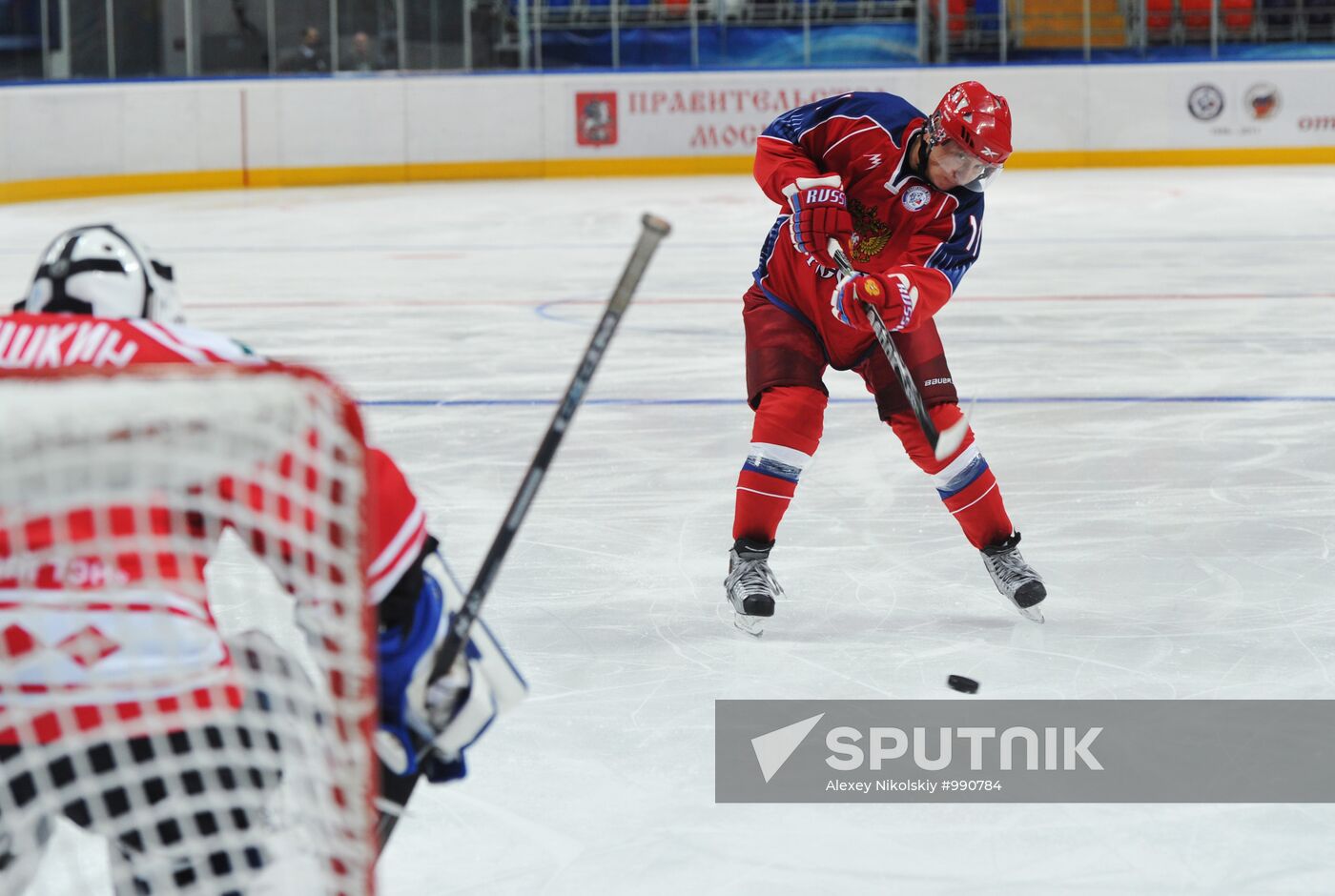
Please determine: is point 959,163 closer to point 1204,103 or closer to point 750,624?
point 750,624

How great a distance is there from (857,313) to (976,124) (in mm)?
370

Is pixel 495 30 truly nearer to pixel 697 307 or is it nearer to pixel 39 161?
pixel 39 161

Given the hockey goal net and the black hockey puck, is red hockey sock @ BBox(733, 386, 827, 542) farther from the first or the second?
the hockey goal net

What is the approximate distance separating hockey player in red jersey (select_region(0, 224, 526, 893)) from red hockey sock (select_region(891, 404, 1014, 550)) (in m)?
1.72

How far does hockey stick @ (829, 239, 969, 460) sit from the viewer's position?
299cm

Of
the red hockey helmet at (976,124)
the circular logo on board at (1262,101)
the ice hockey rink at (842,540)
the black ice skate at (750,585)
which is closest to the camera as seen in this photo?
the ice hockey rink at (842,540)

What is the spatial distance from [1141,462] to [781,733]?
208 centimetres

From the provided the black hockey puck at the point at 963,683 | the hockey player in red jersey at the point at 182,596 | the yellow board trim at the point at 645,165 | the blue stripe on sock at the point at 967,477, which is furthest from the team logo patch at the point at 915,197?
the yellow board trim at the point at 645,165

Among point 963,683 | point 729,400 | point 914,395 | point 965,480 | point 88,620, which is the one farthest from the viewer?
point 729,400

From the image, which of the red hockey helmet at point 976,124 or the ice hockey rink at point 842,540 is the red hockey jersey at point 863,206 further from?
the ice hockey rink at point 842,540

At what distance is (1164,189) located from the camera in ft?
39.5

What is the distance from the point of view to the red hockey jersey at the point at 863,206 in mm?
3096

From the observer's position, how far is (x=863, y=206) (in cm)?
318

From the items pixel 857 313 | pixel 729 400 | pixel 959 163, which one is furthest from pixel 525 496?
pixel 729 400
